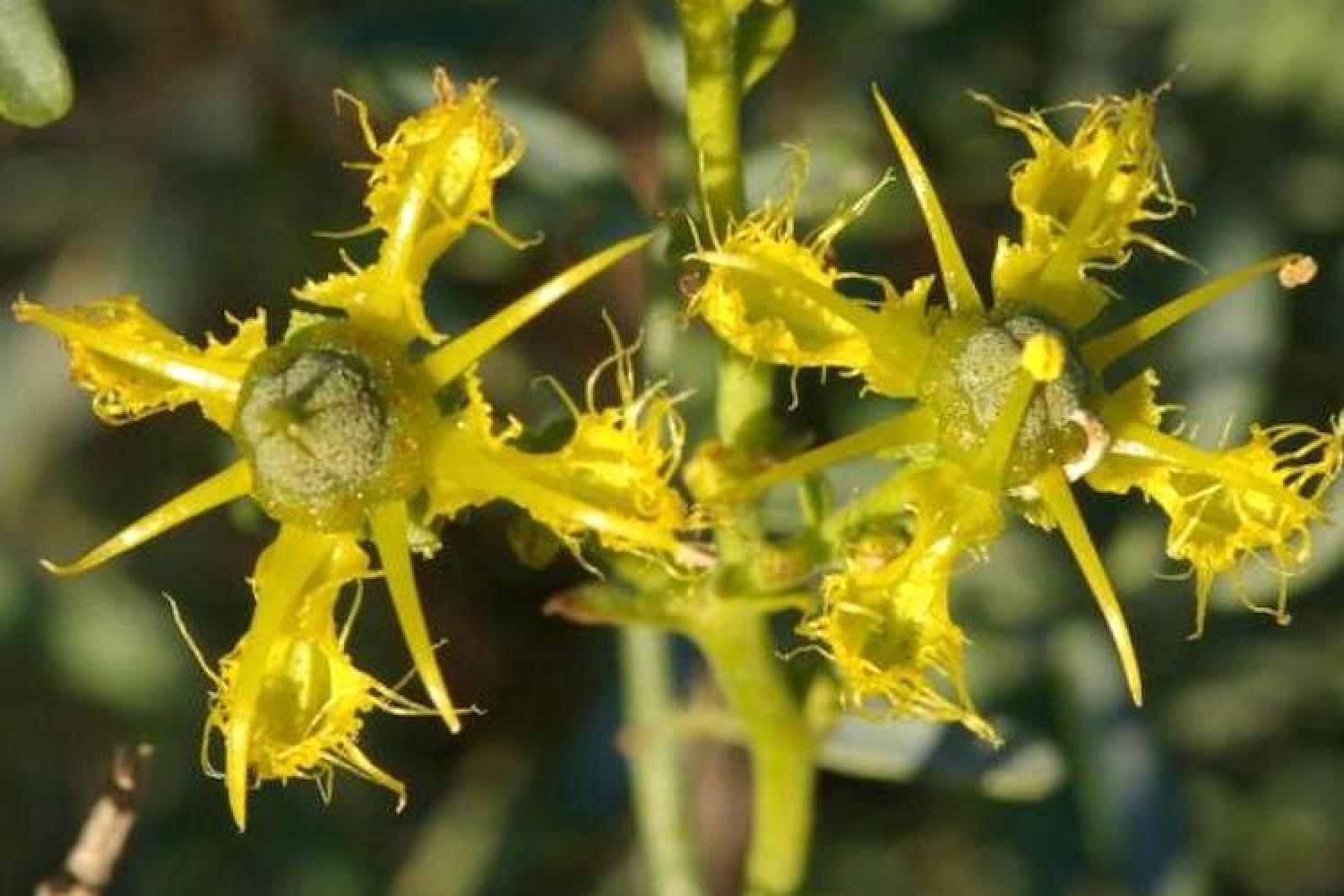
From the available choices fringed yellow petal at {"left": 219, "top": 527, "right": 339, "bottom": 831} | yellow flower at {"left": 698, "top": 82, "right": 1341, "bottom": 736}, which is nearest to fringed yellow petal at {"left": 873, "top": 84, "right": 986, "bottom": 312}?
yellow flower at {"left": 698, "top": 82, "right": 1341, "bottom": 736}

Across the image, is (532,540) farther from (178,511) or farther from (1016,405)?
(1016,405)

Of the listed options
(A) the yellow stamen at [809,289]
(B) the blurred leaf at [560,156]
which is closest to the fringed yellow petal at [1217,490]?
(A) the yellow stamen at [809,289]

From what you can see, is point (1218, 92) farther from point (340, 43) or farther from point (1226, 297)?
point (340, 43)

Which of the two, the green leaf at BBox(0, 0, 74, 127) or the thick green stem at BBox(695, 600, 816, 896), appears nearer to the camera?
the green leaf at BBox(0, 0, 74, 127)

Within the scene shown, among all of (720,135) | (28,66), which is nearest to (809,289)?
(720,135)

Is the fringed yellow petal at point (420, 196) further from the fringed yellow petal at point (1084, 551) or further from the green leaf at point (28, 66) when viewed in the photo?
the fringed yellow petal at point (1084, 551)

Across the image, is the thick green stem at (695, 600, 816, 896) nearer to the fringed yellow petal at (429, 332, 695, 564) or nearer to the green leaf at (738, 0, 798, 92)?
the fringed yellow petal at (429, 332, 695, 564)
